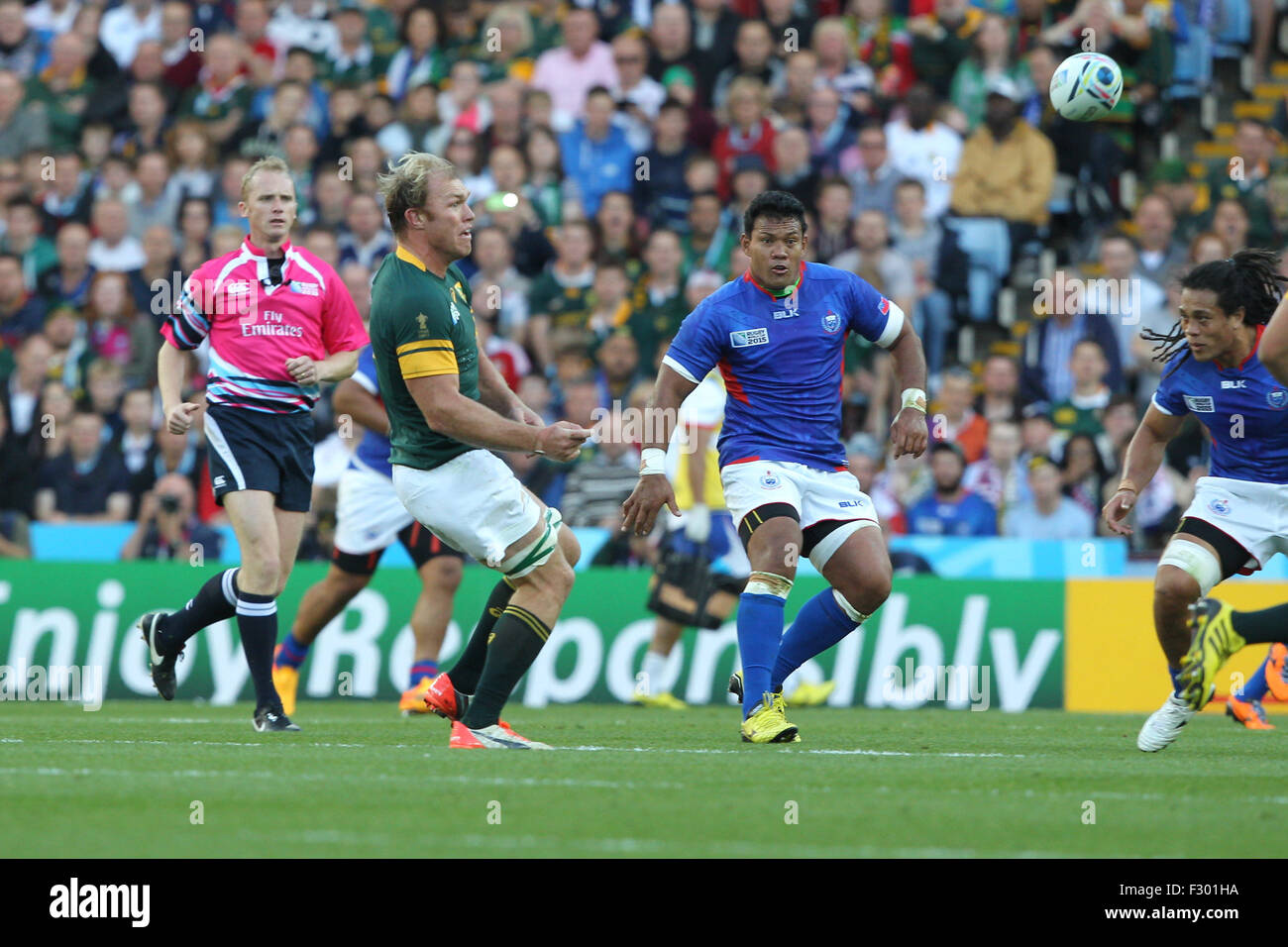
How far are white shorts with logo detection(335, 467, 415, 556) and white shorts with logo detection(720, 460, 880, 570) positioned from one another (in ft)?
9.51

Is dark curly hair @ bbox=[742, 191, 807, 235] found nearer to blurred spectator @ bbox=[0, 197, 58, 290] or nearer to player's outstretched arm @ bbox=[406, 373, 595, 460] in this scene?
player's outstretched arm @ bbox=[406, 373, 595, 460]

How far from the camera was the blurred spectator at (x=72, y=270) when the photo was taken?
17.8 meters

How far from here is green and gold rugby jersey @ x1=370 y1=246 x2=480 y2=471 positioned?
7.83 meters

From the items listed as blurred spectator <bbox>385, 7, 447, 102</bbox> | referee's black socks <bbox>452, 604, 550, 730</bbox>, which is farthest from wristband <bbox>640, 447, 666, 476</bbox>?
blurred spectator <bbox>385, 7, 447, 102</bbox>

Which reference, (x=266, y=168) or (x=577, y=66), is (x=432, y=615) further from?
(x=577, y=66)

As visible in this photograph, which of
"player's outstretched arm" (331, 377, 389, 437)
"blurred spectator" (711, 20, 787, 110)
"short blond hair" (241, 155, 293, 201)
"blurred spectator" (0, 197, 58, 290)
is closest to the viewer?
"short blond hair" (241, 155, 293, 201)

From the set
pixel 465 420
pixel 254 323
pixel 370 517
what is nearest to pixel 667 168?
pixel 370 517

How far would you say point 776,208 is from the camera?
29.2 ft

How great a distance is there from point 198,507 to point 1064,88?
8.22 metres

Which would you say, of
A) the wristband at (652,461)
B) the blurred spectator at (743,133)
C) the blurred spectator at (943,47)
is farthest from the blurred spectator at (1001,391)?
the wristband at (652,461)

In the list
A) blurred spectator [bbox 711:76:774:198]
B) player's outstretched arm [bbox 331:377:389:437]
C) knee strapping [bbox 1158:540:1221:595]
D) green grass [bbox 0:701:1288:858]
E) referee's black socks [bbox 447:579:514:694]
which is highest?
blurred spectator [bbox 711:76:774:198]

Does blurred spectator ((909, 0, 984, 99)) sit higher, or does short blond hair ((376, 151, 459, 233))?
blurred spectator ((909, 0, 984, 99))

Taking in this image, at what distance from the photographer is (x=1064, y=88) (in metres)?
11.5

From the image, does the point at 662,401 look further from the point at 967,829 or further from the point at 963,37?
the point at 963,37
